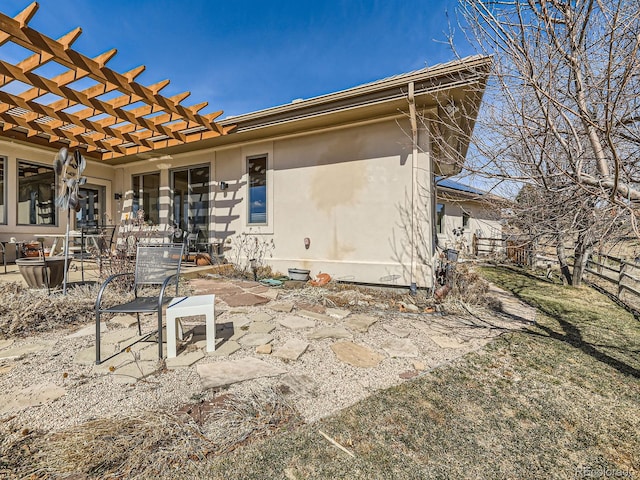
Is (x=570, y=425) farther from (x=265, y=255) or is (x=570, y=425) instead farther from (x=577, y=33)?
(x=265, y=255)

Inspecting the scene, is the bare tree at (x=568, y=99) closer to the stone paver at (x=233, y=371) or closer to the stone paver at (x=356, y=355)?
the stone paver at (x=356, y=355)

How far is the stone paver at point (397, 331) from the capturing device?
Result: 11.4ft

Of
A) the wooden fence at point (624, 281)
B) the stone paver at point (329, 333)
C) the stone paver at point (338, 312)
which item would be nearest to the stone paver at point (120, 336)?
the stone paver at point (329, 333)

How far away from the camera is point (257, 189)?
7191 mm

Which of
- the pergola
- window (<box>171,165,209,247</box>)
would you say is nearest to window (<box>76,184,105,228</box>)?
the pergola

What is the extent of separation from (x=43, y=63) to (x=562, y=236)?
6.69 m

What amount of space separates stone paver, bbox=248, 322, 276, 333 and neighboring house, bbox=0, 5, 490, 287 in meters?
2.66

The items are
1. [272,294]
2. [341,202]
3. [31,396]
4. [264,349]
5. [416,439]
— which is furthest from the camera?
[341,202]

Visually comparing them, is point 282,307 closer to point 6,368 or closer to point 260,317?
point 260,317

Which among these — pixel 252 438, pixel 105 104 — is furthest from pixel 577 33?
pixel 105 104

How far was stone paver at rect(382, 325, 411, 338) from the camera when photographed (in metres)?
3.46

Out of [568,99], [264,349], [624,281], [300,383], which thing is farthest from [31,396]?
[624,281]

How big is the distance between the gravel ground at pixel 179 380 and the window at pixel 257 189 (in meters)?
3.98

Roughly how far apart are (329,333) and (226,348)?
113 centimetres
